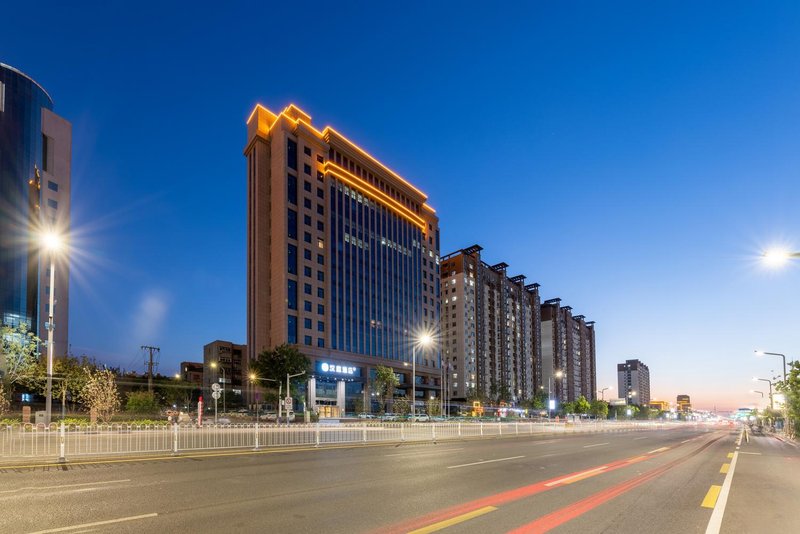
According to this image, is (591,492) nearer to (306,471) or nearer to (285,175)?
(306,471)

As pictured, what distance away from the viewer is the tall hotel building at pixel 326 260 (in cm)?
9681

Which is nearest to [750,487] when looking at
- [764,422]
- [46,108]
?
[764,422]

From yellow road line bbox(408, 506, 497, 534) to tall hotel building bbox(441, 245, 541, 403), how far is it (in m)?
137

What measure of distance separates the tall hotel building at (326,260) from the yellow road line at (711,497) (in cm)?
8463

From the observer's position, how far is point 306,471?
51.7 feet

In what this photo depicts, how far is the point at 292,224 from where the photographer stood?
324 feet

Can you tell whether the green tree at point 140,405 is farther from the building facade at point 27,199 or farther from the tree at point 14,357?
the building facade at point 27,199

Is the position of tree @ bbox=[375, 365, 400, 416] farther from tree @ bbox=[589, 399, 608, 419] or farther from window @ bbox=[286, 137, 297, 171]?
tree @ bbox=[589, 399, 608, 419]

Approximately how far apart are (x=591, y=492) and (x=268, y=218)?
313 feet

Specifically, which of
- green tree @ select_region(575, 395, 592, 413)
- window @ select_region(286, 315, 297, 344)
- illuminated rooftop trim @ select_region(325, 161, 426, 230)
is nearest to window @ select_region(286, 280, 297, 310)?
window @ select_region(286, 315, 297, 344)

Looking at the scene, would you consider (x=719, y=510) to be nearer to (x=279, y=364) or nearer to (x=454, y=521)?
(x=454, y=521)

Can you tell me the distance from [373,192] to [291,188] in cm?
2347

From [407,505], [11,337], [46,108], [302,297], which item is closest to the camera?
[407,505]

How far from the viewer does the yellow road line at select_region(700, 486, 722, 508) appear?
433 inches
